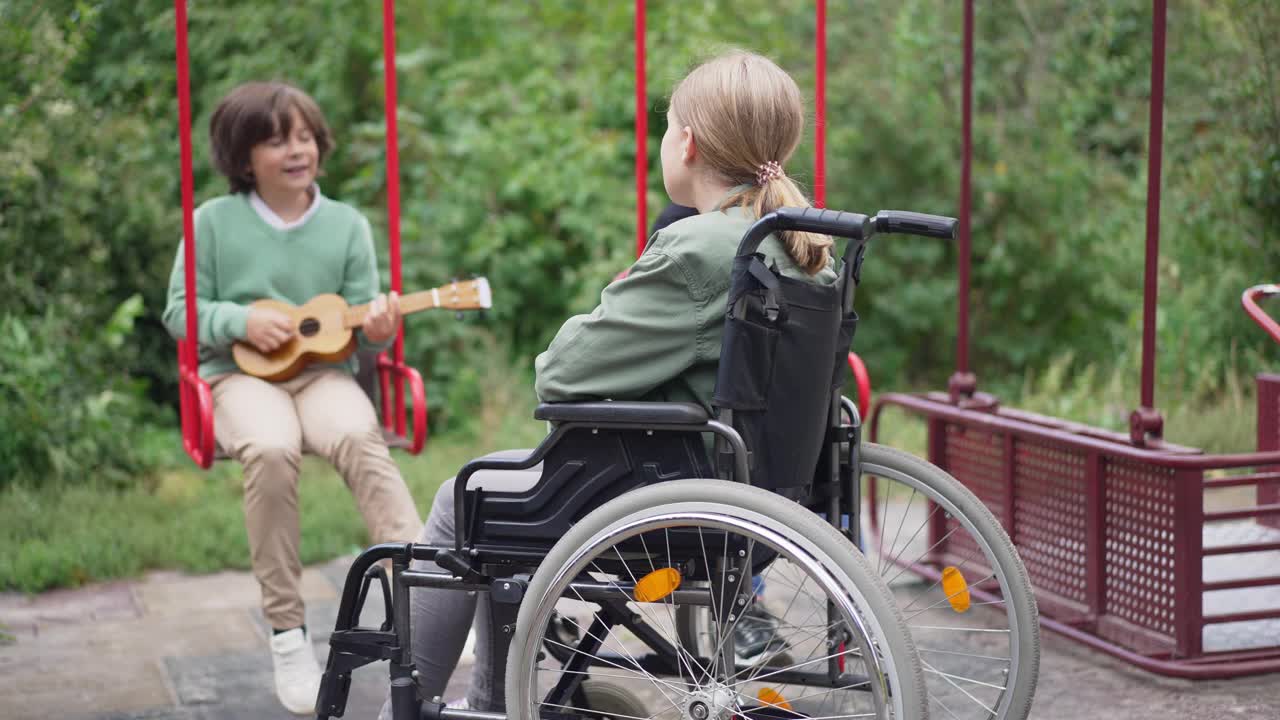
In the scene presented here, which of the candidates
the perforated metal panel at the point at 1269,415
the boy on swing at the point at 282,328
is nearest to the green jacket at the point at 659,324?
the boy on swing at the point at 282,328

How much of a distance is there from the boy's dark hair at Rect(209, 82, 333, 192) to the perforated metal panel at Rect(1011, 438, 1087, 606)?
208 centimetres

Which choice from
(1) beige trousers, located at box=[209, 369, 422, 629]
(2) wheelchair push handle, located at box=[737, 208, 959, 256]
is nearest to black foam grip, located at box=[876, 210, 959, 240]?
(2) wheelchair push handle, located at box=[737, 208, 959, 256]

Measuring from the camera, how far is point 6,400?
16.7ft

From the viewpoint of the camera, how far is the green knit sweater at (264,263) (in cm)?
345

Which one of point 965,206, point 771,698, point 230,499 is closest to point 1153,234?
point 965,206

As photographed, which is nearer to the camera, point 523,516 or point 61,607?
point 523,516

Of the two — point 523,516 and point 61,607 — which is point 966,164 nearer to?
point 523,516

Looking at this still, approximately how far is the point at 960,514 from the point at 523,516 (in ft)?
2.51

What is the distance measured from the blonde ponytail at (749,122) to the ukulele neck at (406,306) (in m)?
1.24

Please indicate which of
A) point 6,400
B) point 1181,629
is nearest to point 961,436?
point 1181,629

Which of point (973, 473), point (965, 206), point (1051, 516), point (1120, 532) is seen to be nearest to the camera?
point (1120, 532)

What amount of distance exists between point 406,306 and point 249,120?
2.06 feet

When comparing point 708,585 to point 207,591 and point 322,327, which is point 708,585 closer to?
point 322,327

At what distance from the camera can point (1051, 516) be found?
3.57 meters
